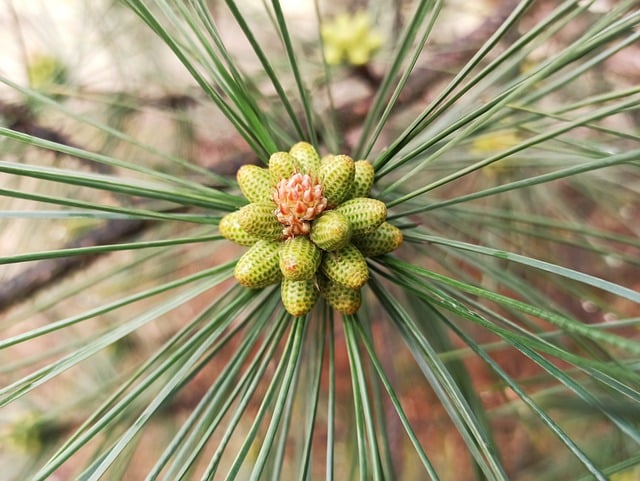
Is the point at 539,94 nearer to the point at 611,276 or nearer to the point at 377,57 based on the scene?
the point at 377,57

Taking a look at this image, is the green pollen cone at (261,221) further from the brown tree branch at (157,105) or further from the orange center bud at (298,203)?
the brown tree branch at (157,105)

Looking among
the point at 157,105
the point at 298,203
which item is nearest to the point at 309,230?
the point at 298,203

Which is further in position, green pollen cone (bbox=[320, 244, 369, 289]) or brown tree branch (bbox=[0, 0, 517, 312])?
brown tree branch (bbox=[0, 0, 517, 312])

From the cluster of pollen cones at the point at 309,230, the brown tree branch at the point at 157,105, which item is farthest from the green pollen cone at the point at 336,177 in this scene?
the brown tree branch at the point at 157,105

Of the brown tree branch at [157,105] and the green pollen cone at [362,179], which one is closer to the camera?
the green pollen cone at [362,179]

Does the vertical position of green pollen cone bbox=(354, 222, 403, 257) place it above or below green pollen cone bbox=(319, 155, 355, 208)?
below

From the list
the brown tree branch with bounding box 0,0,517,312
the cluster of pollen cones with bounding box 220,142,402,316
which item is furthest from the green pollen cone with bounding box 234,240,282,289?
the brown tree branch with bounding box 0,0,517,312

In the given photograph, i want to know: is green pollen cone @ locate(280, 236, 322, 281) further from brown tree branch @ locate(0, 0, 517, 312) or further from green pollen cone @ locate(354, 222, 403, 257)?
brown tree branch @ locate(0, 0, 517, 312)
